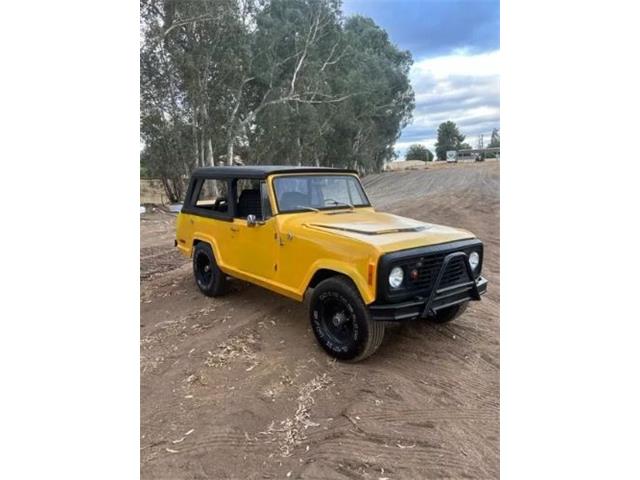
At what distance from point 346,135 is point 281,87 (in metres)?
3.13

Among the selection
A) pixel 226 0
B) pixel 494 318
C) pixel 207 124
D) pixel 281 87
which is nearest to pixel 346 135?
pixel 281 87

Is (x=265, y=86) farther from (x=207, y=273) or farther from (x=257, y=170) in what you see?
(x=257, y=170)

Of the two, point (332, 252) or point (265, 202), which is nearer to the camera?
point (332, 252)

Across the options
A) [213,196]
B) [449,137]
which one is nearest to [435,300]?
[449,137]

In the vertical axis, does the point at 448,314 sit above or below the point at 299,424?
above

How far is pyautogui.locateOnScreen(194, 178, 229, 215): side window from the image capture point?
12.8ft

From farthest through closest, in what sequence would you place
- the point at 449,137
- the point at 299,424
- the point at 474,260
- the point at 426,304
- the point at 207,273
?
the point at 207,273, the point at 449,137, the point at 474,260, the point at 426,304, the point at 299,424

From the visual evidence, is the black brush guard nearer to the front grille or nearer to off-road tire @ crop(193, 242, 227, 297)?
the front grille

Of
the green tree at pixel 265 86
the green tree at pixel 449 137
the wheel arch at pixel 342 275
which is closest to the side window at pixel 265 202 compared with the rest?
the wheel arch at pixel 342 275

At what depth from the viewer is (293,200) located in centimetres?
346

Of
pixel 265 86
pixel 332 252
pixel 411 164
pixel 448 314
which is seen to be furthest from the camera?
pixel 265 86

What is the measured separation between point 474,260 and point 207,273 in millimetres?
2432

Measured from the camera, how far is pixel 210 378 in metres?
2.73

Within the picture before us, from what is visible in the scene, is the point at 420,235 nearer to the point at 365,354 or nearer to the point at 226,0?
the point at 365,354
